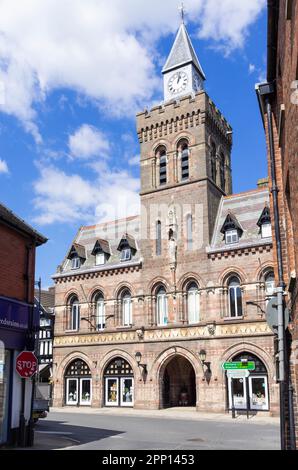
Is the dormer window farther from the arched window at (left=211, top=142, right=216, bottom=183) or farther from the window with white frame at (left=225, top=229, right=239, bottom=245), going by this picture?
the arched window at (left=211, top=142, right=216, bottom=183)

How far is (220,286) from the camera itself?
1211 inches

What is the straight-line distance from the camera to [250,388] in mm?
29047

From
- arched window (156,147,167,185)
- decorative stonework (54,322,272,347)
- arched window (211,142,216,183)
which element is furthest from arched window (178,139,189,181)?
decorative stonework (54,322,272,347)

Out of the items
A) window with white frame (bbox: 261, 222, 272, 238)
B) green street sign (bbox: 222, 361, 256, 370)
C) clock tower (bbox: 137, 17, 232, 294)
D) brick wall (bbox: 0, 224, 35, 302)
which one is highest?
clock tower (bbox: 137, 17, 232, 294)

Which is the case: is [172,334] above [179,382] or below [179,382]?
above

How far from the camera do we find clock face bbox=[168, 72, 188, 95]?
123 ft

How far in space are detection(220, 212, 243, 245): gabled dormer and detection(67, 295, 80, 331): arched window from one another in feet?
38.6

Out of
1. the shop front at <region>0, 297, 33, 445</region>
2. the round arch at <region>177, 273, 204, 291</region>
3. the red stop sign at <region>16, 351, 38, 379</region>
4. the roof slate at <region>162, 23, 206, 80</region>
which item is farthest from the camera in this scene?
the roof slate at <region>162, 23, 206, 80</region>

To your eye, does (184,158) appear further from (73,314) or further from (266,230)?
(73,314)

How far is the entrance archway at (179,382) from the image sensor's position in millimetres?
32406

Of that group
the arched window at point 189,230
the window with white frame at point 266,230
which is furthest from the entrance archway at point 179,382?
the window with white frame at point 266,230

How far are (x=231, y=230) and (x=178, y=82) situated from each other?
1278cm

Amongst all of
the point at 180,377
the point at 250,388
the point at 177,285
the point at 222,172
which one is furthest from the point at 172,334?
the point at 222,172
